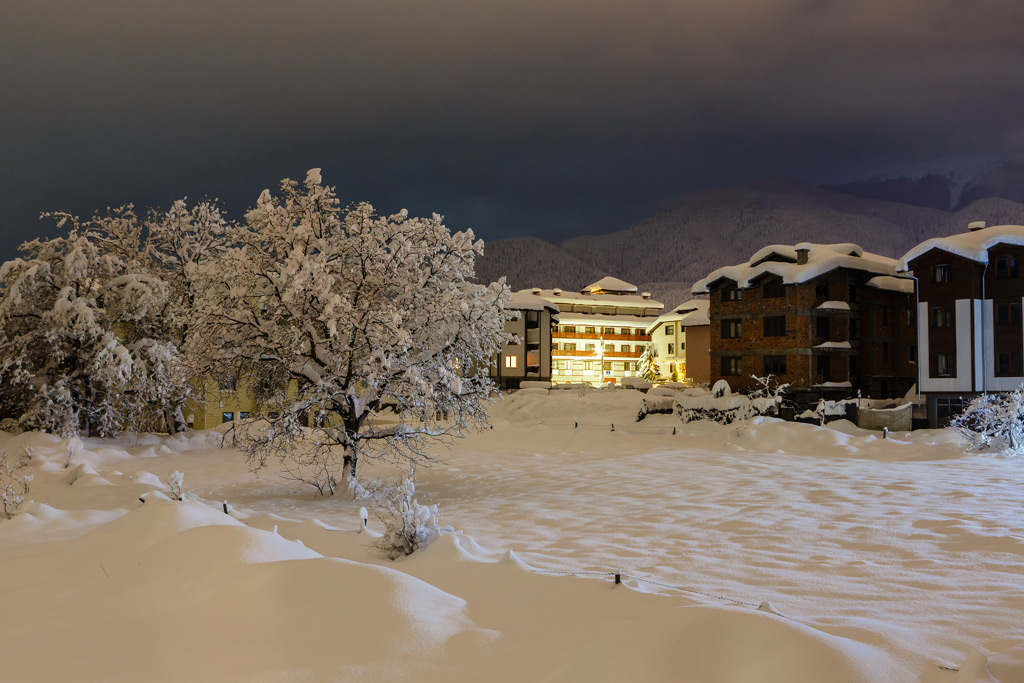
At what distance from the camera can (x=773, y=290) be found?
4328cm

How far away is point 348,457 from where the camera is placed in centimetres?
1752

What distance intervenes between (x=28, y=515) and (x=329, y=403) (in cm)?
764

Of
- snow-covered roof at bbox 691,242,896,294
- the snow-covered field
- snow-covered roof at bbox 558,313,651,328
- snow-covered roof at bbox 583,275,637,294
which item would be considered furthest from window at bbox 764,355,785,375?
snow-covered roof at bbox 583,275,637,294

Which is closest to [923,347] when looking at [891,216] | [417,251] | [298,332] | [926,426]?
[926,426]

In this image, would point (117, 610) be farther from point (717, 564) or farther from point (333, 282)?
point (333, 282)

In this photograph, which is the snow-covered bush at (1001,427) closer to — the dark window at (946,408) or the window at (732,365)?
the dark window at (946,408)

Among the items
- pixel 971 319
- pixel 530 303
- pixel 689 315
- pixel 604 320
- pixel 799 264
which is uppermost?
pixel 799 264

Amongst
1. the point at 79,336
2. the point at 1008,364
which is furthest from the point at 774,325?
the point at 79,336

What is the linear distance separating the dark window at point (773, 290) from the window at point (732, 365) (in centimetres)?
450

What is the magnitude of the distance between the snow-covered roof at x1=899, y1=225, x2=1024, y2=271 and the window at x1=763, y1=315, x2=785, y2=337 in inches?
340

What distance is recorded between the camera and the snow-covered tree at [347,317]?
16.4m

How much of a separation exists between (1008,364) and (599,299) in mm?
52677

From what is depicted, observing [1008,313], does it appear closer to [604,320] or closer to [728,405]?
[728,405]

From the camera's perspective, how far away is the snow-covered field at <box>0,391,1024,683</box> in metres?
5.02
